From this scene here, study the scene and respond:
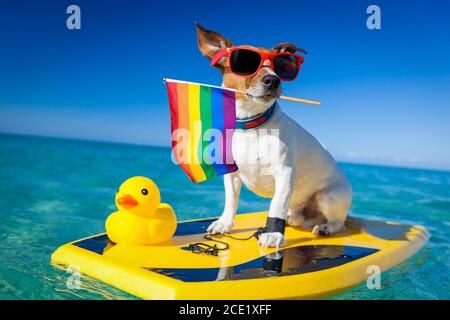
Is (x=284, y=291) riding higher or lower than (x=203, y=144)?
lower

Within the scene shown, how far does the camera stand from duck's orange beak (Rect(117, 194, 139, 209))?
2.80 m

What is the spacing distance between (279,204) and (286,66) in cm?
96

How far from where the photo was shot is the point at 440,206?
→ 9.19m

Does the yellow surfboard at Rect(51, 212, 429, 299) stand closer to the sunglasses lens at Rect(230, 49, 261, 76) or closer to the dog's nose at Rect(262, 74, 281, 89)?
the dog's nose at Rect(262, 74, 281, 89)

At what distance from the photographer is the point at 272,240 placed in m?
2.94

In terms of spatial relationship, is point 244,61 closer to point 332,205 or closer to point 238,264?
point 238,264

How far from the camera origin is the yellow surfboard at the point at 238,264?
2.18 meters

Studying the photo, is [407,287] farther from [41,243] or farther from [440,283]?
[41,243]

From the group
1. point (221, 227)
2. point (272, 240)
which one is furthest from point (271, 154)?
point (221, 227)

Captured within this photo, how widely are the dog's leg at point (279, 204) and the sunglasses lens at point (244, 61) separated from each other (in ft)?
2.37

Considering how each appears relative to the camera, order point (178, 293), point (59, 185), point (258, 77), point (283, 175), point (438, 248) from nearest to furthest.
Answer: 1. point (178, 293)
2. point (258, 77)
3. point (283, 175)
4. point (438, 248)
5. point (59, 185)

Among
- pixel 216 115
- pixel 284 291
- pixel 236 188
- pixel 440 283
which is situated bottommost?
pixel 440 283

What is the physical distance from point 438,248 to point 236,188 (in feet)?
8.33

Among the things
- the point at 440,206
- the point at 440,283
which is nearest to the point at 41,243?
the point at 440,283
